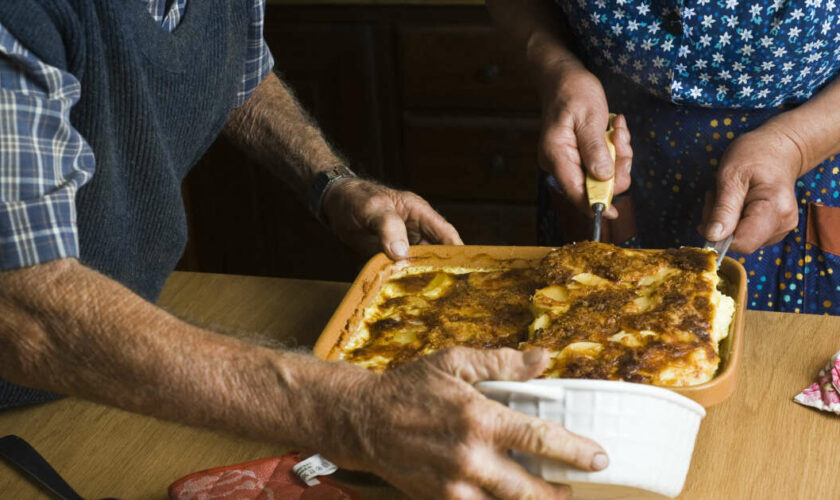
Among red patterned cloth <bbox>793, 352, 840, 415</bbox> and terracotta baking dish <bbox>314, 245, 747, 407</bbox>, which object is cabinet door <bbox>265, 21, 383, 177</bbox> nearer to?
terracotta baking dish <bbox>314, 245, 747, 407</bbox>

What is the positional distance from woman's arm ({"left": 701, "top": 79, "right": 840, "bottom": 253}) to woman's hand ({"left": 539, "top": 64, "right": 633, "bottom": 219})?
151 millimetres

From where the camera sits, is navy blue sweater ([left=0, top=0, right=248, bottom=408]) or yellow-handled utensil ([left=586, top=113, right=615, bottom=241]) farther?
yellow-handled utensil ([left=586, top=113, right=615, bottom=241])

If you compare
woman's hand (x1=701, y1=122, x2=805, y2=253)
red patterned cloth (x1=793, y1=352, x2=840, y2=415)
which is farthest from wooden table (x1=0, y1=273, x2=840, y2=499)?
woman's hand (x1=701, y1=122, x2=805, y2=253)

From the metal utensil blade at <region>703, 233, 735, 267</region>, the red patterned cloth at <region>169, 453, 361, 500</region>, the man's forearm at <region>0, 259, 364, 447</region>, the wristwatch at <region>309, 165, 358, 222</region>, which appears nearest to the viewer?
the man's forearm at <region>0, 259, 364, 447</region>

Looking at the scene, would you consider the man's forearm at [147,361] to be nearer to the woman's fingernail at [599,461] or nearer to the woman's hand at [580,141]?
the woman's fingernail at [599,461]

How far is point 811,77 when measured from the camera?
53.4 inches

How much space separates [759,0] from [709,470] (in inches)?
28.6

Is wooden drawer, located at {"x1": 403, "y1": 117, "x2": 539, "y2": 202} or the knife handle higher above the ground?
the knife handle

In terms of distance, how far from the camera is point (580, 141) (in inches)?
53.4

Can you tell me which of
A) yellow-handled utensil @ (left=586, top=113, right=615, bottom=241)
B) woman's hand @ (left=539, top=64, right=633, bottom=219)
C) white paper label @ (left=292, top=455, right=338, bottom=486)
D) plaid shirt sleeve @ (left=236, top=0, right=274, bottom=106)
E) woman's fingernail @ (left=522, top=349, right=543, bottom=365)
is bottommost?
white paper label @ (left=292, top=455, right=338, bottom=486)

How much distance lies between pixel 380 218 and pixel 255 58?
0.36 meters

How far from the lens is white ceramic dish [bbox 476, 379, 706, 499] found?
70 centimetres

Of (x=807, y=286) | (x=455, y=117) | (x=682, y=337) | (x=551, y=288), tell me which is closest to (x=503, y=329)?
(x=551, y=288)

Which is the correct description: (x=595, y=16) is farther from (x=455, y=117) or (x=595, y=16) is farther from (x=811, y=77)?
(x=455, y=117)
